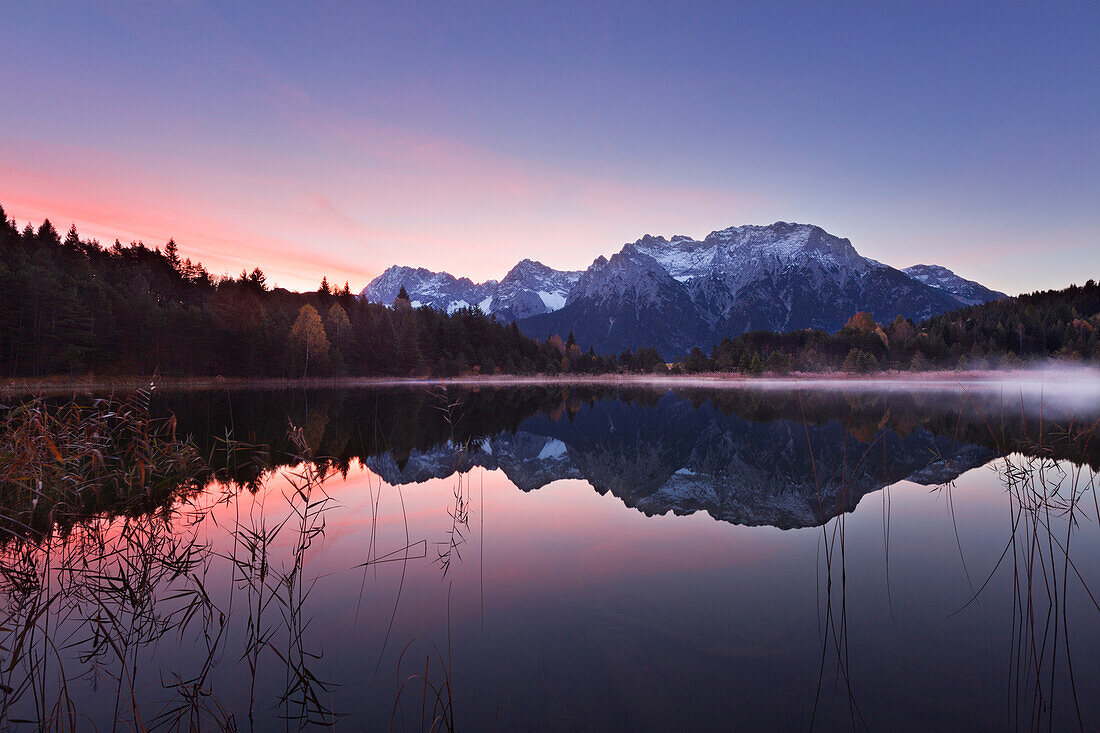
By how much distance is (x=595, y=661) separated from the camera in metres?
4.51

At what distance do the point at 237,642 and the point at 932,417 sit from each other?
30257 mm

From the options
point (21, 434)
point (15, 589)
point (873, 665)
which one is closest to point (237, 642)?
point (15, 589)

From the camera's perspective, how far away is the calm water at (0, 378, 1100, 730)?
3883 mm

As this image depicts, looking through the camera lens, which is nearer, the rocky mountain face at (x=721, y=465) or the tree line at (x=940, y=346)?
the rocky mountain face at (x=721, y=465)

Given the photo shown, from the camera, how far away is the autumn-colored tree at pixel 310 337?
2489 inches

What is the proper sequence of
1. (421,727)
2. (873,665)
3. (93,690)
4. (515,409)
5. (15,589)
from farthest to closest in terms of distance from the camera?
(515,409), (15,589), (873,665), (93,690), (421,727)

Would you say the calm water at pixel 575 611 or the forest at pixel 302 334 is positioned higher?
the forest at pixel 302 334

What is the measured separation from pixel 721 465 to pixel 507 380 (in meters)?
73.9

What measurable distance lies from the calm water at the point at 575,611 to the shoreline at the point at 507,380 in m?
35.1

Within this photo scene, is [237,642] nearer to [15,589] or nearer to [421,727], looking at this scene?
[421,727]

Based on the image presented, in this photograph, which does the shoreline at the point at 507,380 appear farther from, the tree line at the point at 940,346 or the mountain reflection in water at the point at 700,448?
the mountain reflection in water at the point at 700,448

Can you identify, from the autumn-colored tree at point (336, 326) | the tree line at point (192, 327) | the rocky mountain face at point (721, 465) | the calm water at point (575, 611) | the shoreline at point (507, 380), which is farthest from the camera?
the autumn-colored tree at point (336, 326)

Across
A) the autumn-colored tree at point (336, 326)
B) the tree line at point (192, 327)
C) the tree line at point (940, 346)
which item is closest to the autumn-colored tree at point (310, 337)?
the tree line at point (192, 327)

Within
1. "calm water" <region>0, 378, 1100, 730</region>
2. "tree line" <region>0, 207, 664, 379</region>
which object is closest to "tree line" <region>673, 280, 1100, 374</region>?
"tree line" <region>0, 207, 664, 379</region>
